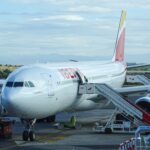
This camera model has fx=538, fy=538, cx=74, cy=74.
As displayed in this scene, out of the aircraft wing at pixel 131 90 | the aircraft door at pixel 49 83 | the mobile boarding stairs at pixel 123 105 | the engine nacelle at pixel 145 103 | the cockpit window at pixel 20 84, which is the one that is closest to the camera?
the cockpit window at pixel 20 84

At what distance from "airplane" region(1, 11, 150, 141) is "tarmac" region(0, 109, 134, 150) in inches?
38.1

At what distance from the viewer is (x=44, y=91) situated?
2341 cm

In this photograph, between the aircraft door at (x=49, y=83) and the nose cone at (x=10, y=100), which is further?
the aircraft door at (x=49, y=83)

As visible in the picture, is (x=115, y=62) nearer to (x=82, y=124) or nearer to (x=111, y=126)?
(x=82, y=124)

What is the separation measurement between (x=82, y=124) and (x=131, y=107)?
6627 mm

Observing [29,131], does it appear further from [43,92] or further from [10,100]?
[10,100]

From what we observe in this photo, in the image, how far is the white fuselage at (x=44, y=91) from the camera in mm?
22219

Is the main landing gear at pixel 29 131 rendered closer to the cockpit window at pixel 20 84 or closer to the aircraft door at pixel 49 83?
the aircraft door at pixel 49 83

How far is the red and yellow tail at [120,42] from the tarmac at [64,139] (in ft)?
40.1

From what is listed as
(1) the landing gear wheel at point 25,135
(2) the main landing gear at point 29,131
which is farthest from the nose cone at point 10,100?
(1) the landing gear wheel at point 25,135

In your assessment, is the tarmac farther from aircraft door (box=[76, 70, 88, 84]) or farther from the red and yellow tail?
the red and yellow tail

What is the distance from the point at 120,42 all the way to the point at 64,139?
19895 mm

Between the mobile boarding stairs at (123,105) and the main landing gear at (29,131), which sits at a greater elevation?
the mobile boarding stairs at (123,105)

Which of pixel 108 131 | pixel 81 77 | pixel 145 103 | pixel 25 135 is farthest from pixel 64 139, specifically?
pixel 145 103
